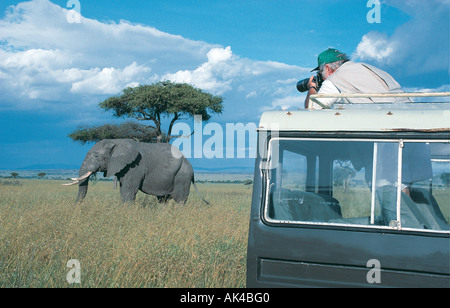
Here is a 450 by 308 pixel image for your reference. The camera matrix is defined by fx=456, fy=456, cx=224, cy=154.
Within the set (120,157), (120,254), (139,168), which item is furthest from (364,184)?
(139,168)

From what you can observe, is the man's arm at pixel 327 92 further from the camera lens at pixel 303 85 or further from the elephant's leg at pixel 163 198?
the elephant's leg at pixel 163 198

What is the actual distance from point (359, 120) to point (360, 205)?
0.69 metres

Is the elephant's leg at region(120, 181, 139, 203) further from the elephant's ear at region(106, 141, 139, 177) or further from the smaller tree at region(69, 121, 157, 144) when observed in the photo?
the smaller tree at region(69, 121, 157, 144)

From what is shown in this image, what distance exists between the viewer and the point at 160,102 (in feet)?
80.7

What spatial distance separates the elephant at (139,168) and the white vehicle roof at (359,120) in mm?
8819

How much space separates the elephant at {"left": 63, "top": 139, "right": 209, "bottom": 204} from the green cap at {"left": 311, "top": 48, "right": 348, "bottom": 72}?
26.1 feet

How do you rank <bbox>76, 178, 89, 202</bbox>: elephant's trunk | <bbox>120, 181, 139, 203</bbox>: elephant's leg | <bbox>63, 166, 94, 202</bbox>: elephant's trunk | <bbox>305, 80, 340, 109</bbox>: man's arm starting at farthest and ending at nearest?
<bbox>76, 178, 89, 202</bbox>: elephant's trunk < <bbox>120, 181, 139, 203</bbox>: elephant's leg < <bbox>63, 166, 94, 202</bbox>: elephant's trunk < <bbox>305, 80, 340, 109</bbox>: man's arm

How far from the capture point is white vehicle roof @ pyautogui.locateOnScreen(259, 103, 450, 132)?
350cm

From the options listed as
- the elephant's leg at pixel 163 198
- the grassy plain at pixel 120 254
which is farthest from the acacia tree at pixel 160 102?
the grassy plain at pixel 120 254

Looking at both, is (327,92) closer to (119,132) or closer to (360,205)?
(360,205)

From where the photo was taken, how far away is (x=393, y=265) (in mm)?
3307

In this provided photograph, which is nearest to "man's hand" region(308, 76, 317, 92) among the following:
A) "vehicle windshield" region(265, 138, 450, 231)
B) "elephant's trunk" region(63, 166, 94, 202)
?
"vehicle windshield" region(265, 138, 450, 231)
